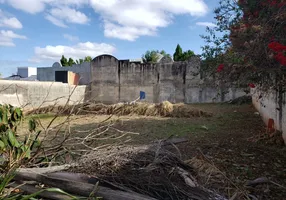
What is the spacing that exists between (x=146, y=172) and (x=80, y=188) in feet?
1.98

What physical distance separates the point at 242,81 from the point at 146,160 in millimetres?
1826

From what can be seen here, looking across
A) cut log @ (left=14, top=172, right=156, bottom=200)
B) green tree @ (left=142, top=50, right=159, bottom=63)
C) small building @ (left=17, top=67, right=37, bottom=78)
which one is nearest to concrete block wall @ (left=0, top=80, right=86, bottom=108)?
cut log @ (left=14, top=172, right=156, bottom=200)

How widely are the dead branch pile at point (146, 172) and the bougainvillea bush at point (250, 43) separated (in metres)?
1.40

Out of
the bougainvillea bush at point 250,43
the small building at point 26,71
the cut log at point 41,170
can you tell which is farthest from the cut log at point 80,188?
the small building at point 26,71

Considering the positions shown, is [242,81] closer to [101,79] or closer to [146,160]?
[146,160]

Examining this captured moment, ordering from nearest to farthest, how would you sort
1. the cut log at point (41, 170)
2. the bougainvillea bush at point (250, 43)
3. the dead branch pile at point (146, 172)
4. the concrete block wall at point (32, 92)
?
the dead branch pile at point (146, 172) → the cut log at point (41, 170) → the bougainvillea bush at point (250, 43) → the concrete block wall at point (32, 92)

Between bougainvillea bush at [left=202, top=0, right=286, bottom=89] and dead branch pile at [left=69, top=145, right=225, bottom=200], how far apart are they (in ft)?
4.58

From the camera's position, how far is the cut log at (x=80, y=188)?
77.0 inches

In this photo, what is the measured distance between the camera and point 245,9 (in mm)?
3293

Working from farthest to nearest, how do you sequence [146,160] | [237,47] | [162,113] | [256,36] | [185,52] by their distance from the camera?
[185,52], [162,113], [237,47], [256,36], [146,160]

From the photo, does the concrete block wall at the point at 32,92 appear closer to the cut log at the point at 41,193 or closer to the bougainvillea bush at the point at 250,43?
the bougainvillea bush at the point at 250,43

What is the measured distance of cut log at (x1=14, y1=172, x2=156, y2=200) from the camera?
1957 mm

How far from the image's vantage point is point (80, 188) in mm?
2051

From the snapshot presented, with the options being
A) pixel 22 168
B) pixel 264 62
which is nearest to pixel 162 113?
pixel 264 62
